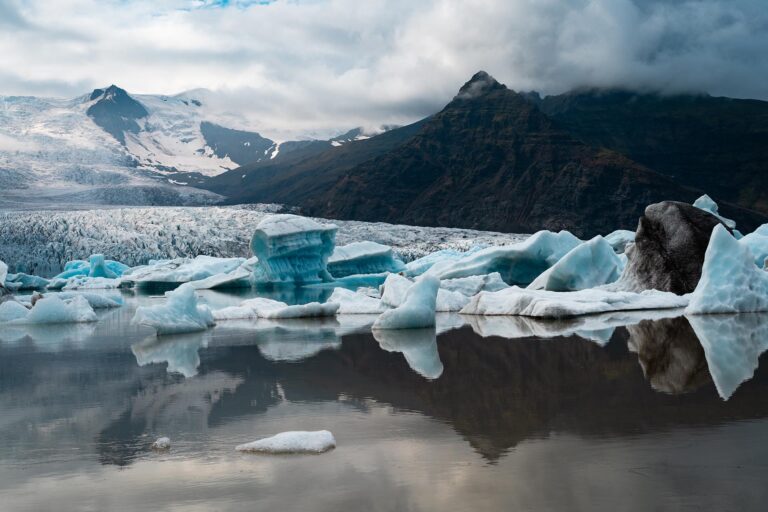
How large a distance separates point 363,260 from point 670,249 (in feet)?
77.7

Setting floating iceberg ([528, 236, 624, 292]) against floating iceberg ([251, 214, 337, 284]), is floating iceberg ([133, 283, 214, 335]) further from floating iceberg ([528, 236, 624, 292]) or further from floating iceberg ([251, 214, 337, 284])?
floating iceberg ([251, 214, 337, 284])

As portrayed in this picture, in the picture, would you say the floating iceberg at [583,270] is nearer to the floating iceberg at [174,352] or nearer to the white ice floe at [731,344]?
the white ice floe at [731,344]

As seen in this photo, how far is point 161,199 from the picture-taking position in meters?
132

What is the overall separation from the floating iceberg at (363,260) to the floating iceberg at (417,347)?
84.1 feet

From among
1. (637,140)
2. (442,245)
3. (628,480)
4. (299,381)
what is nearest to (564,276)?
(299,381)

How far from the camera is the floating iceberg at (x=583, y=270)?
18.7 m

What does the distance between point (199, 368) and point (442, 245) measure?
49.6m

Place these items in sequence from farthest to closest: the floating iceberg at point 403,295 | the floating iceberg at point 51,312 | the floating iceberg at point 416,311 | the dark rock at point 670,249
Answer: the floating iceberg at point 51,312
the floating iceberg at point 403,295
the dark rock at point 670,249
the floating iceberg at point 416,311

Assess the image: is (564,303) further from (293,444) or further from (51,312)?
(51,312)

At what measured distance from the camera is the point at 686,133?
497ft

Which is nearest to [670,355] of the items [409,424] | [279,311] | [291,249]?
[409,424]

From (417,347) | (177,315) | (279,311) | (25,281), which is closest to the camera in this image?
(417,347)

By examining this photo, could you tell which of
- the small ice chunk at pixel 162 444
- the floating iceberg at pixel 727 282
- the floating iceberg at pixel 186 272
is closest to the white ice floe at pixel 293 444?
the small ice chunk at pixel 162 444

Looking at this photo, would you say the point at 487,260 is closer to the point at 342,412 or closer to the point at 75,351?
the point at 75,351
